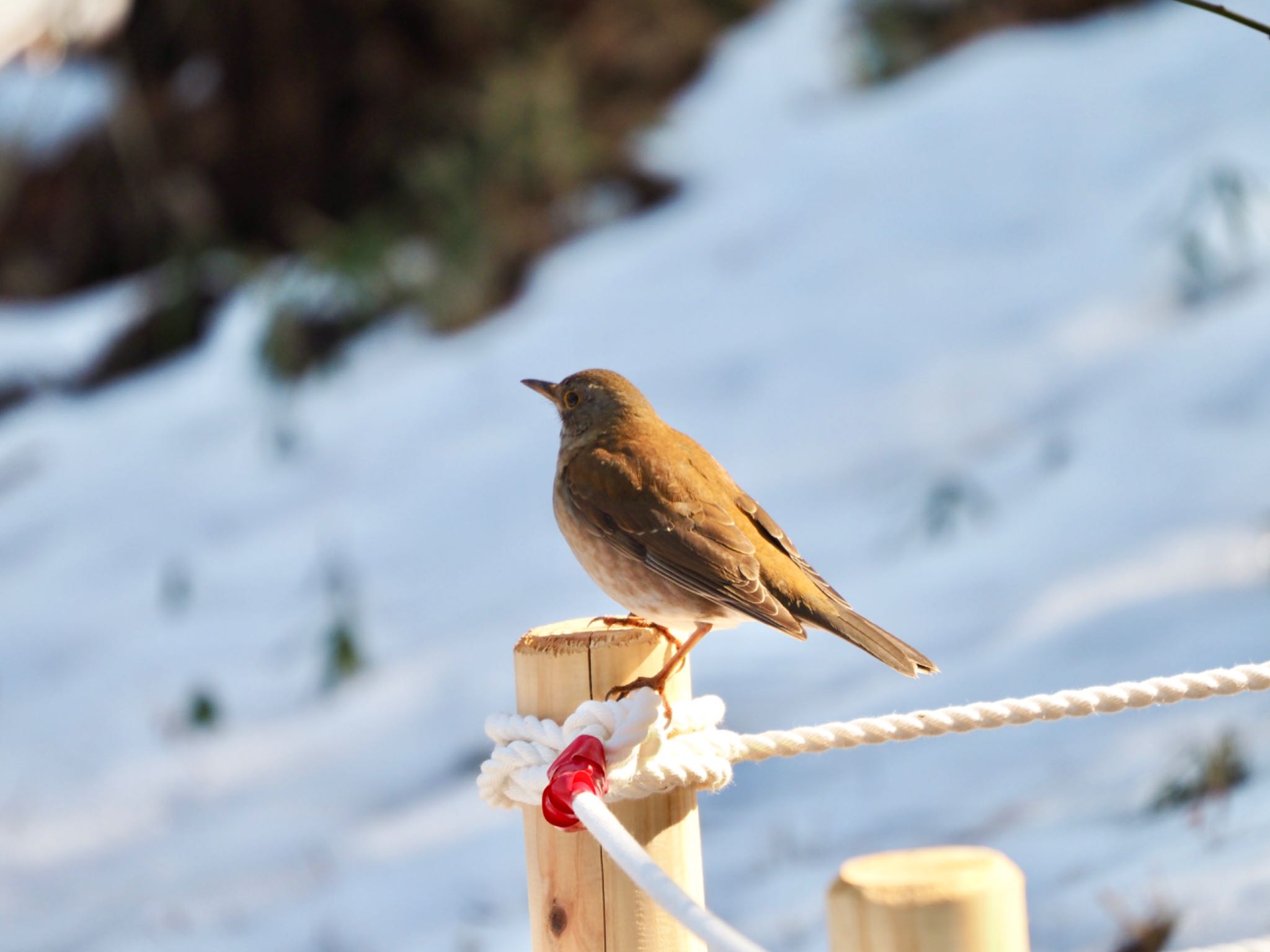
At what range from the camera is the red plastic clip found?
161cm

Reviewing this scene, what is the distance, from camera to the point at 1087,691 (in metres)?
1.75

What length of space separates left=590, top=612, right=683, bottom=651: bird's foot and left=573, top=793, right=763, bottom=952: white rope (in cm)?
37

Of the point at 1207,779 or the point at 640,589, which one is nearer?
the point at 640,589

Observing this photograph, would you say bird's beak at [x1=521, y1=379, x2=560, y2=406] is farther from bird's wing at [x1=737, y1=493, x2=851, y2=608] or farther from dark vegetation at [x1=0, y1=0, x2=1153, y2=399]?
dark vegetation at [x1=0, y1=0, x2=1153, y2=399]

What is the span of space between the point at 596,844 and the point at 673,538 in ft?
2.55

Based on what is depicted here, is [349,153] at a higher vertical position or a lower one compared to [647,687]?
higher

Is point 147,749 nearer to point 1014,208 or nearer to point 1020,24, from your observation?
point 1014,208

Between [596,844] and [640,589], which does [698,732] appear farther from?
[640,589]

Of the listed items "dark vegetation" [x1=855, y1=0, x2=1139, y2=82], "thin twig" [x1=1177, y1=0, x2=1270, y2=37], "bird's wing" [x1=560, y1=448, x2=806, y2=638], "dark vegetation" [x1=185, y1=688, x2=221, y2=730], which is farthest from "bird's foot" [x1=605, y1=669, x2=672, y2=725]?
"dark vegetation" [x1=855, y1=0, x2=1139, y2=82]

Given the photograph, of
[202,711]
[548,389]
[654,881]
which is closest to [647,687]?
[654,881]

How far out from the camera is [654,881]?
139 cm

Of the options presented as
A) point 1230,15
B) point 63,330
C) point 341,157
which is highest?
point 341,157

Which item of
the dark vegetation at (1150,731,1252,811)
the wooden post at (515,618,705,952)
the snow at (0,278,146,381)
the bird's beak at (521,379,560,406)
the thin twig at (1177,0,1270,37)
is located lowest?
the wooden post at (515,618,705,952)

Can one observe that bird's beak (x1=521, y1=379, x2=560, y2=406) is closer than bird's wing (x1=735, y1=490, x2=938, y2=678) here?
No
